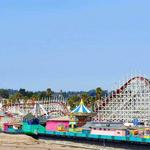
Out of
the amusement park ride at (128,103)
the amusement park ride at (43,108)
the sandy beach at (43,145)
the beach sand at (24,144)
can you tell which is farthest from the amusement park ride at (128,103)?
the sandy beach at (43,145)

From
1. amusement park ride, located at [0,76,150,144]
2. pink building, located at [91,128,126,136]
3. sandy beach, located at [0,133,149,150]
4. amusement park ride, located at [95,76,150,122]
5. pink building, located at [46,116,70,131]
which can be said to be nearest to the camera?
pink building, located at [91,128,126,136]

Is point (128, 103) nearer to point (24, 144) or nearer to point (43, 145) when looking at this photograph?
point (43, 145)

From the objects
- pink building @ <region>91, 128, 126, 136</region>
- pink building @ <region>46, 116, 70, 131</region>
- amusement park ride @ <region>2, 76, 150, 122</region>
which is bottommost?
pink building @ <region>91, 128, 126, 136</region>

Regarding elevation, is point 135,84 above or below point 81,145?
above

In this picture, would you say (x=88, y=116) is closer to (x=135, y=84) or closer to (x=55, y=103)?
(x=135, y=84)

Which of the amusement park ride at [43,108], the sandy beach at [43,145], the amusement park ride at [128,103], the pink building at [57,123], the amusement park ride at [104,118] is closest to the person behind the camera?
the sandy beach at [43,145]

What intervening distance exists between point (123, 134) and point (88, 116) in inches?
847

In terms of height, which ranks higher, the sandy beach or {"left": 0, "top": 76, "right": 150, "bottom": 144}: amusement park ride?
{"left": 0, "top": 76, "right": 150, "bottom": 144}: amusement park ride

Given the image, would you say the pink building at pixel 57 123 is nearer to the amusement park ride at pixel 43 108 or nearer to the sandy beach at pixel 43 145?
the sandy beach at pixel 43 145

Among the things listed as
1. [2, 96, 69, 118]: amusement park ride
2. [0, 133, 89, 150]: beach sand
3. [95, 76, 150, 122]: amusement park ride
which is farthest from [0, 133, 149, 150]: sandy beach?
[2, 96, 69, 118]: amusement park ride

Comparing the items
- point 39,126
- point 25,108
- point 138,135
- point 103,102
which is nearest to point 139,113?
point 103,102

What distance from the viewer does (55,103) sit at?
11394cm

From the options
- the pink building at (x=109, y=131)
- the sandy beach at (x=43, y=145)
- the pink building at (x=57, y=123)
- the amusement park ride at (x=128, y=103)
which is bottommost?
the sandy beach at (x=43, y=145)

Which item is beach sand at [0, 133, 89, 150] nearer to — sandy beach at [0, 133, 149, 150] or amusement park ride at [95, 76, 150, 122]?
sandy beach at [0, 133, 149, 150]
